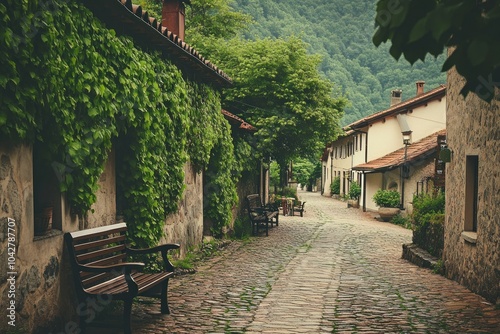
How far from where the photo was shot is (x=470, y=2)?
91.2 inches

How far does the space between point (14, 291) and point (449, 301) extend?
583 centimetres

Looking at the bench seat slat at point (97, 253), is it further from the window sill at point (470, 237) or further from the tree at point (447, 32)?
the window sill at point (470, 237)

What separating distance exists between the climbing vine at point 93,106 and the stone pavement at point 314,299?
147cm

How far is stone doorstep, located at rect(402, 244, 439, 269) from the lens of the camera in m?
10.7

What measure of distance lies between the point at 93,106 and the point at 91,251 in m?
1.77

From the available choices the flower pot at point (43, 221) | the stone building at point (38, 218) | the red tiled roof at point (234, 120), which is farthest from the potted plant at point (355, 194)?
the flower pot at point (43, 221)

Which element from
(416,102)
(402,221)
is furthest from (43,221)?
(416,102)

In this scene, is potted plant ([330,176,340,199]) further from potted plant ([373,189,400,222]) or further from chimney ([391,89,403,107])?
potted plant ([373,189,400,222])

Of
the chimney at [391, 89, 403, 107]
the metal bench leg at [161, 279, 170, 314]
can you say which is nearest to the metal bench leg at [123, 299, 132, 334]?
the metal bench leg at [161, 279, 170, 314]

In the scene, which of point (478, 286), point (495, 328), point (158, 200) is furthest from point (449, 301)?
point (158, 200)

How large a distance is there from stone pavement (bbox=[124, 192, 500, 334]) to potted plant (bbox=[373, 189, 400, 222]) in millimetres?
12274

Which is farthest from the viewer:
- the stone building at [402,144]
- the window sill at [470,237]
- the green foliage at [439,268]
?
the stone building at [402,144]

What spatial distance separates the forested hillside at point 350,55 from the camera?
67000 millimetres

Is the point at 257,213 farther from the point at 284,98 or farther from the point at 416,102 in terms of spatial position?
the point at 416,102
